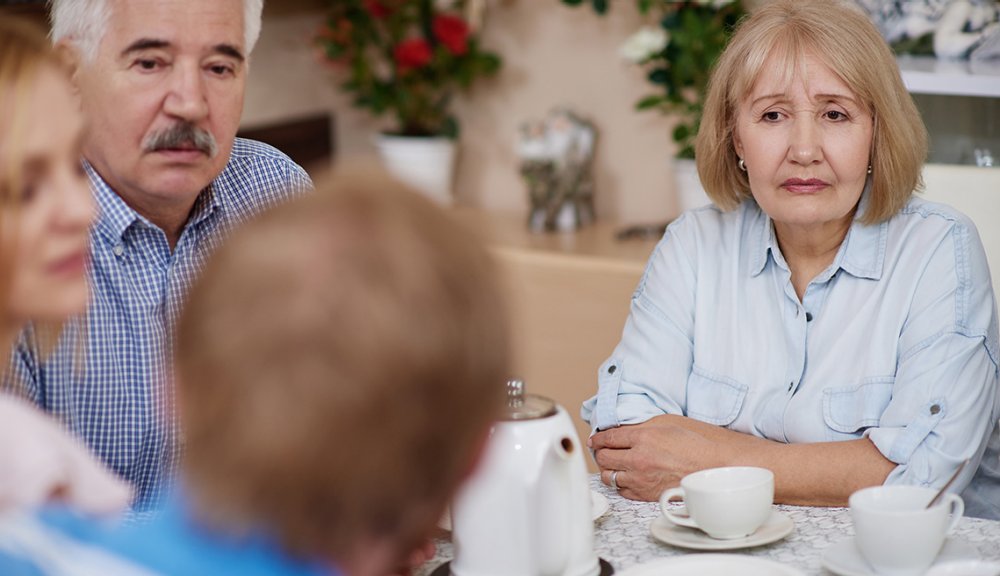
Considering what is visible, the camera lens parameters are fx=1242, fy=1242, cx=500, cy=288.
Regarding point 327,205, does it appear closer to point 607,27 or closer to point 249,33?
point 249,33

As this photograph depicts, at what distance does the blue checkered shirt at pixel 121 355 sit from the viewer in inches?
58.7

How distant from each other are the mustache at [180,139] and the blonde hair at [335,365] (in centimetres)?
96

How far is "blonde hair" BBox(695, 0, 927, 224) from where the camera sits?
66.0 inches

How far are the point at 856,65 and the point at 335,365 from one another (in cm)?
122

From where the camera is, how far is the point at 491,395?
71cm

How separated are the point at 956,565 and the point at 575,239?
206cm

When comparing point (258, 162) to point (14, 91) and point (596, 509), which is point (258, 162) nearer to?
point (596, 509)

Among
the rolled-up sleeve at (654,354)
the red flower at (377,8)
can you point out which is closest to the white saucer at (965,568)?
the rolled-up sleeve at (654,354)

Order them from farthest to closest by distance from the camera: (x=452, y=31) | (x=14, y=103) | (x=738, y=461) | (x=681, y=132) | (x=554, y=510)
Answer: (x=452, y=31) < (x=681, y=132) < (x=738, y=461) < (x=554, y=510) < (x=14, y=103)

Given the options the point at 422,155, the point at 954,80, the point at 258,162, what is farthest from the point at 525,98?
the point at 258,162

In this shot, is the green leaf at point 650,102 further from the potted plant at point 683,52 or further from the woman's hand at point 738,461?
the woman's hand at point 738,461

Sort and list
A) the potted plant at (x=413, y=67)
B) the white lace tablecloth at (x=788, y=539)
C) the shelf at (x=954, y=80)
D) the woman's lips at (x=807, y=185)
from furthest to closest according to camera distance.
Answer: the potted plant at (x=413, y=67)
the shelf at (x=954, y=80)
the woman's lips at (x=807, y=185)
the white lace tablecloth at (x=788, y=539)

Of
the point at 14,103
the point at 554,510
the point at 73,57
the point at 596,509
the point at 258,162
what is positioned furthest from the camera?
the point at 258,162

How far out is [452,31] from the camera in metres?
3.32
